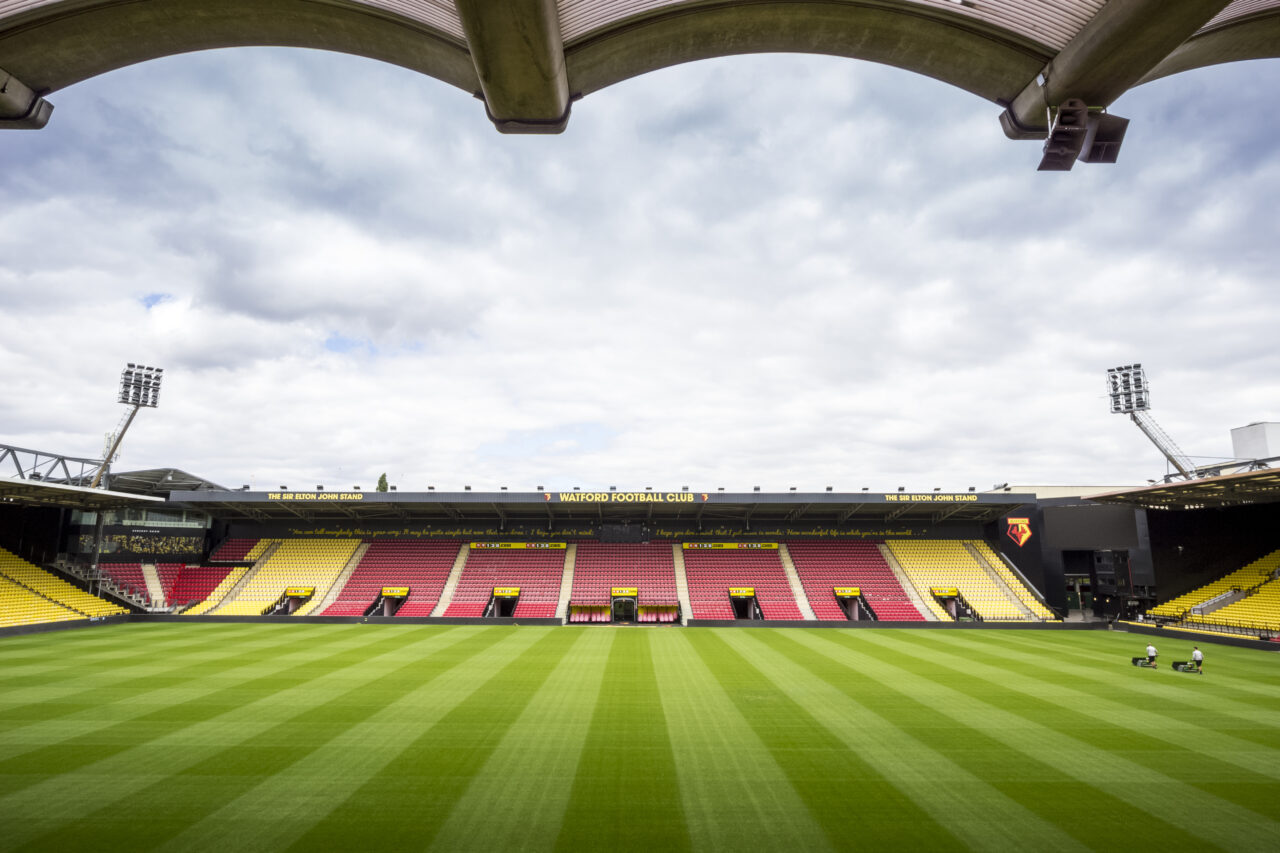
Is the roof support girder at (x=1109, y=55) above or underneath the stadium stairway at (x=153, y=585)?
above

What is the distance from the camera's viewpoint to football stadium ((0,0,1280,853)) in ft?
14.1

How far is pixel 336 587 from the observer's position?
39.3m

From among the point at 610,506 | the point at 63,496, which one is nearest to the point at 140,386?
the point at 63,496

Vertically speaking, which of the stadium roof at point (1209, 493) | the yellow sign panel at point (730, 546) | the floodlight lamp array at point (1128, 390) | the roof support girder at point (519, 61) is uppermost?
the floodlight lamp array at point (1128, 390)

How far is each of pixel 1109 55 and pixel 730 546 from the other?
4217 centimetres

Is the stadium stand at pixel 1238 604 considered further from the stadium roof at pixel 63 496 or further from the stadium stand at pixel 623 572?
the stadium roof at pixel 63 496

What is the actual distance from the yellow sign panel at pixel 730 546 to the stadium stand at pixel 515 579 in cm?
946

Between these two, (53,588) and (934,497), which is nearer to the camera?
(53,588)

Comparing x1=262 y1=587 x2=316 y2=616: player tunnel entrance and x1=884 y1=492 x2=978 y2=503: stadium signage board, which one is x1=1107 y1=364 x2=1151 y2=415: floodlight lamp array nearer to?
x1=884 y1=492 x2=978 y2=503: stadium signage board

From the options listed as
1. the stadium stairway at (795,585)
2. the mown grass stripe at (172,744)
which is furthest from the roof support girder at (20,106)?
the stadium stairway at (795,585)

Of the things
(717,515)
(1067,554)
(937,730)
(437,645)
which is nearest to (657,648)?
(437,645)

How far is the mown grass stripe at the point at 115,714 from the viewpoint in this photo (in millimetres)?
10766

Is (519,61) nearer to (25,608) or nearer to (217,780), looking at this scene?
(217,780)

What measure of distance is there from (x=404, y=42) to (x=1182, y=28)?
4852 mm
